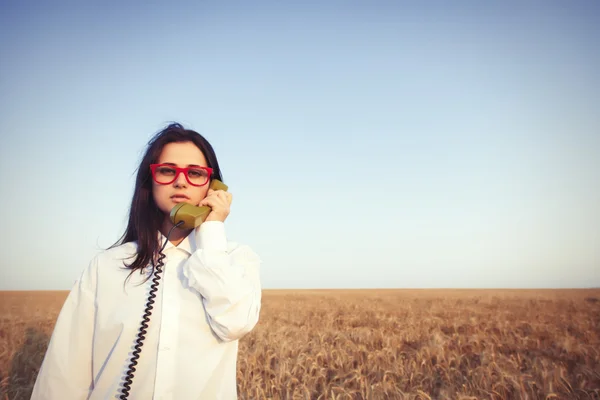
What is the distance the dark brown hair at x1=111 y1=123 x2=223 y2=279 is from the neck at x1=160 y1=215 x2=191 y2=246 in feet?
0.12

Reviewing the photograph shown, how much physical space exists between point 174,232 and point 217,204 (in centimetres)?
37

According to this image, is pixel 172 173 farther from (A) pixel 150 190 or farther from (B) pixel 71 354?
(B) pixel 71 354

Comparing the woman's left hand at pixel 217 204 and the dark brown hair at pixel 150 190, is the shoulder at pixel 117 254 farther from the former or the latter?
the woman's left hand at pixel 217 204

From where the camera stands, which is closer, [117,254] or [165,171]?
[117,254]

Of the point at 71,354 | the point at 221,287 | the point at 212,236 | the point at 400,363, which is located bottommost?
the point at 400,363

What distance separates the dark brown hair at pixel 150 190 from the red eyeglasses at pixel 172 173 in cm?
13

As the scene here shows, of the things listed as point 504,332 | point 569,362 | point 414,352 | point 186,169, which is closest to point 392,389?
point 414,352

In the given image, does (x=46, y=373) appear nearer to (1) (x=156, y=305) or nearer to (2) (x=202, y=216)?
(1) (x=156, y=305)

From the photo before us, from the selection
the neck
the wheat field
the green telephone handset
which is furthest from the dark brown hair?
the wheat field

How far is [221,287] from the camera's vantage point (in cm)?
238

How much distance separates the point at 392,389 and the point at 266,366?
6.22 ft

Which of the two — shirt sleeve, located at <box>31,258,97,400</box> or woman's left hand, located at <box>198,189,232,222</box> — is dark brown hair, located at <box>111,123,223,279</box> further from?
shirt sleeve, located at <box>31,258,97,400</box>

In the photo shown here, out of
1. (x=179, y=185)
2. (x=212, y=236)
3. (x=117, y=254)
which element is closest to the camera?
(x=212, y=236)

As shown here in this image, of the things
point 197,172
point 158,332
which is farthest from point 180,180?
point 158,332
